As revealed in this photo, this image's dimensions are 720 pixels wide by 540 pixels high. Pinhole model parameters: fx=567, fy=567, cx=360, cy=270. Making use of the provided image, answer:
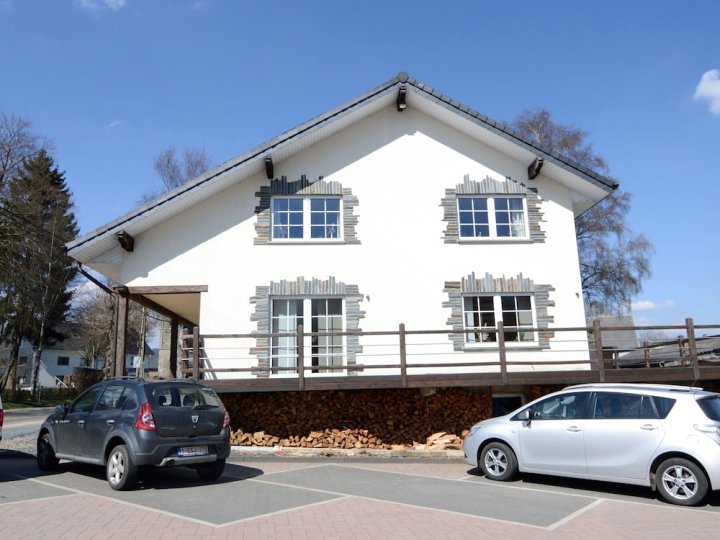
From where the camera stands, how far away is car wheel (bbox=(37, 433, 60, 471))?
32.7 ft

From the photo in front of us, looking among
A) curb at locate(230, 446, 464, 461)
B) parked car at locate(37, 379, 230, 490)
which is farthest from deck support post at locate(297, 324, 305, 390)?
parked car at locate(37, 379, 230, 490)

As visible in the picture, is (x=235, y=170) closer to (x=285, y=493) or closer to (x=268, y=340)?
(x=268, y=340)

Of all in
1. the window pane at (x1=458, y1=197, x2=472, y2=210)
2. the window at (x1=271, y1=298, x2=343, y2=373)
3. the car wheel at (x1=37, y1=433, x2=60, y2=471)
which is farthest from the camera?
the window pane at (x1=458, y1=197, x2=472, y2=210)

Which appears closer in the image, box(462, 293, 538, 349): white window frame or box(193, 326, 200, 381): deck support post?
box(193, 326, 200, 381): deck support post

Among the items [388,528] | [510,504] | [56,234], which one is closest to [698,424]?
[510,504]

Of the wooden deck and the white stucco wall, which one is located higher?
the white stucco wall

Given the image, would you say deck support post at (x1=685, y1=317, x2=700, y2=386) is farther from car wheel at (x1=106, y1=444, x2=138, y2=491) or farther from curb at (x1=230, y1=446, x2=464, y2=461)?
car wheel at (x1=106, y1=444, x2=138, y2=491)

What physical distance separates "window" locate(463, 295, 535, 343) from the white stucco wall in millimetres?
543

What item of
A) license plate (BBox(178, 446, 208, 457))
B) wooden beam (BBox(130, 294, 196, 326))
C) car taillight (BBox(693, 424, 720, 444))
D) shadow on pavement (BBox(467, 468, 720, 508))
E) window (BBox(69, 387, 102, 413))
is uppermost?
wooden beam (BBox(130, 294, 196, 326))

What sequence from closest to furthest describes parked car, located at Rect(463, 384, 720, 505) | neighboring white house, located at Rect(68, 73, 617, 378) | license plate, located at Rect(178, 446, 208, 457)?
A: 1. parked car, located at Rect(463, 384, 720, 505)
2. license plate, located at Rect(178, 446, 208, 457)
3. neighboring white house, located at Rect(68, 73, 617, 378)

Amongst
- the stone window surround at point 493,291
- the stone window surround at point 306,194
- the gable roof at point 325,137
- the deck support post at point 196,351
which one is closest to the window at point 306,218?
the stone window surround at point 306,194

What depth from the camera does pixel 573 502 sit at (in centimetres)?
779

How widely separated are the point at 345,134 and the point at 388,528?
11125 mm

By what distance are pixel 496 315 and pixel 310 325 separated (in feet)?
15.5
